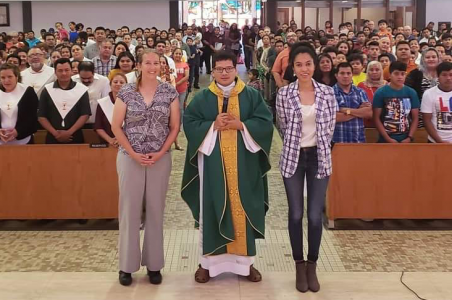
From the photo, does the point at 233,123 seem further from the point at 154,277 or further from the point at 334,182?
the point at 334,182

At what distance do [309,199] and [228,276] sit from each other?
2.84 feet

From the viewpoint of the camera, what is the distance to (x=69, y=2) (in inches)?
866

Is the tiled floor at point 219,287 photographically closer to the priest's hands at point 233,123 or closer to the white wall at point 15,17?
the priest's hands at point 233,123

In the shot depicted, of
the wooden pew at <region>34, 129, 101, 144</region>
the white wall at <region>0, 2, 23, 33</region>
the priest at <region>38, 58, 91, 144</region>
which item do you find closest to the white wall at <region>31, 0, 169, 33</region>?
the white wall at <region>0, 2, 23, 33</region>

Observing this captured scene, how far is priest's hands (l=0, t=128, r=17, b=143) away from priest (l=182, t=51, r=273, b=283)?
2.44 m

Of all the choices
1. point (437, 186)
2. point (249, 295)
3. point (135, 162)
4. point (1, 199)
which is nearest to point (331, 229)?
point (437, 186)

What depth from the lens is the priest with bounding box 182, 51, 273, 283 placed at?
14.3 feet

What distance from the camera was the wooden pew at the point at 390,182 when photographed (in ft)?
19.1

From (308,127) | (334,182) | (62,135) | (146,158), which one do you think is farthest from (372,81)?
(146,158)

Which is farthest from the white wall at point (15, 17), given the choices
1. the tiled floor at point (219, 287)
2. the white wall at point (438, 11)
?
the tiled floor at point (219, 287)

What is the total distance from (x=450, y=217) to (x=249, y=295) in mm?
2530

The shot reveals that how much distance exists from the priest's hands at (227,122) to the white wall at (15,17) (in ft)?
64.4

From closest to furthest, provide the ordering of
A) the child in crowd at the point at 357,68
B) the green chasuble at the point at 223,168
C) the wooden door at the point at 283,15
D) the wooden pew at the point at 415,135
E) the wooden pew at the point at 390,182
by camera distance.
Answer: the green chasuble at the point at 223,168 → the wooden pew at the point at 390,182 → the wooden pew at the point at 415,135 → the child in crowd at the point at 357,68 → the wooden door at the point at 283,15

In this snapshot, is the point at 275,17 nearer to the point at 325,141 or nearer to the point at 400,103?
the point at 400,103
